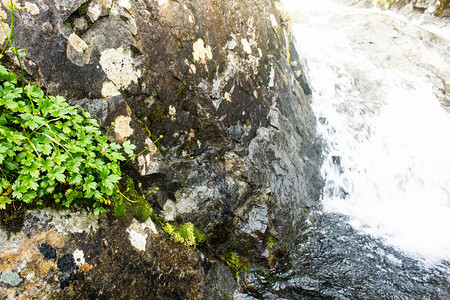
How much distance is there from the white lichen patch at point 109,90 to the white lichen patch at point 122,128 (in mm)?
274

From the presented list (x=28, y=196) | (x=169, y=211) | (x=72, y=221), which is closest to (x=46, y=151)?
(x=28, y=196)

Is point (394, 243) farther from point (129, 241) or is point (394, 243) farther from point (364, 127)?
point (129, 241)

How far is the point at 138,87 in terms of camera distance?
3.06 metres

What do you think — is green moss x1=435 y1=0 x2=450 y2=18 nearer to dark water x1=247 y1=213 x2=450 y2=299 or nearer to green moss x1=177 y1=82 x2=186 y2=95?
dark water x1=247 y1=213 x2=450 y2=299

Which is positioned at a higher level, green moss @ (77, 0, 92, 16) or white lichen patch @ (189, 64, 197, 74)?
green moss @ (77, 0, 92, 16)

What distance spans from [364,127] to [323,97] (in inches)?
58.9

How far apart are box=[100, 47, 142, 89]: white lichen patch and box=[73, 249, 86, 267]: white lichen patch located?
5.88 ft

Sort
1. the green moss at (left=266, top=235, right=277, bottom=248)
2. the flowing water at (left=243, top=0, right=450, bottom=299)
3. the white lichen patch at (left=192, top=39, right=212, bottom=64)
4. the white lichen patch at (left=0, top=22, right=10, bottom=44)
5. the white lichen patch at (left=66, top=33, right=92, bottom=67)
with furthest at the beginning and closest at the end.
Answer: the green moss at (left=266, top=235, right=277, bottom=248) → the flowing water at (left=243, top=0, right=450, bottom=299) → the white lichen patch at (left=192, top=39, right=212, bottom=64) → the white lichen patch at (left=66, top=33, right=92, bottom=67) → the white lichen patch at (left=0, top=22, right=10, bottom=44)

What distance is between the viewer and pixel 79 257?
2.16 m

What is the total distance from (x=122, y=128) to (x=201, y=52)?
174cm

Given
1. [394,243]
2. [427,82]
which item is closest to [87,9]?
[394,243]

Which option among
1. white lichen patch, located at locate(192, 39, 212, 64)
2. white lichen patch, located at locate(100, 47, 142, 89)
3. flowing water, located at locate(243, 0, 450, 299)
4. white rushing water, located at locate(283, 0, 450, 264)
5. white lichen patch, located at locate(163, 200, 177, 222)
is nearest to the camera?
white lichen patch, located at locate(100, 47, 142, 89)

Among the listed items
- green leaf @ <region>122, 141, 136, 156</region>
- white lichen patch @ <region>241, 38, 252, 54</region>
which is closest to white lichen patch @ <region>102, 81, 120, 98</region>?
green leaf @ <region>122, 141, 136, 156</region>

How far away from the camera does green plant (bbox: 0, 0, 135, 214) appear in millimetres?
1867
